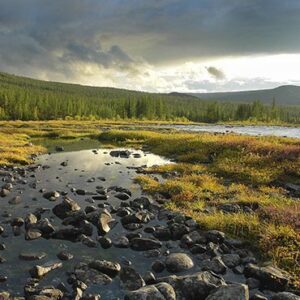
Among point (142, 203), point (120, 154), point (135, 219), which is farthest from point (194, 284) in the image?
point (120, 154)

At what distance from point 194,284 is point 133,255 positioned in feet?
11.8

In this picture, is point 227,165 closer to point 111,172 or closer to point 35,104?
point 111,172

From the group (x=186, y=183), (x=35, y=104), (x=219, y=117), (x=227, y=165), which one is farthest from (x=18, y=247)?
(x=219, y=117)

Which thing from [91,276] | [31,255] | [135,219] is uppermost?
[135,219]

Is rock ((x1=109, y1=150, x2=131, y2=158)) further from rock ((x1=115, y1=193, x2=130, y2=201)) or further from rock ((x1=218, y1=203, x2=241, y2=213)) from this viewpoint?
rock ((x1=218, y1=203, x2=241, y2=213))

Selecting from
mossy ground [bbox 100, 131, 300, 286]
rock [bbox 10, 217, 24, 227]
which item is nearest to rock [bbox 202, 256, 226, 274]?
mossy ground [bbox 100, 131, 300, 286]

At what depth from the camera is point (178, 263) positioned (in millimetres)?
13266

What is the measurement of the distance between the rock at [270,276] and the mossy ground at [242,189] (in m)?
0.47

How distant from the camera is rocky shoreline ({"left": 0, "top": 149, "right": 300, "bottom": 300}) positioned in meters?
11.1

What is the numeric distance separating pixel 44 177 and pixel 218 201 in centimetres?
1339

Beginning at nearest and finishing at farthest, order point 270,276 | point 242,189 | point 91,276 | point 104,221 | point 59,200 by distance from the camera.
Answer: point 270,276, point 91,276, point 104,221, point 59,200, point 242,189

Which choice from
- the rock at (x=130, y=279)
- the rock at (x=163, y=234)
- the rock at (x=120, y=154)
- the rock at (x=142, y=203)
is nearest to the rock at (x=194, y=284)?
the rock at (x=130, y=279)

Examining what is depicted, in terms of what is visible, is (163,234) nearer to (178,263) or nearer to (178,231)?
(178,231)

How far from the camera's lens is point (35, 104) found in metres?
165
